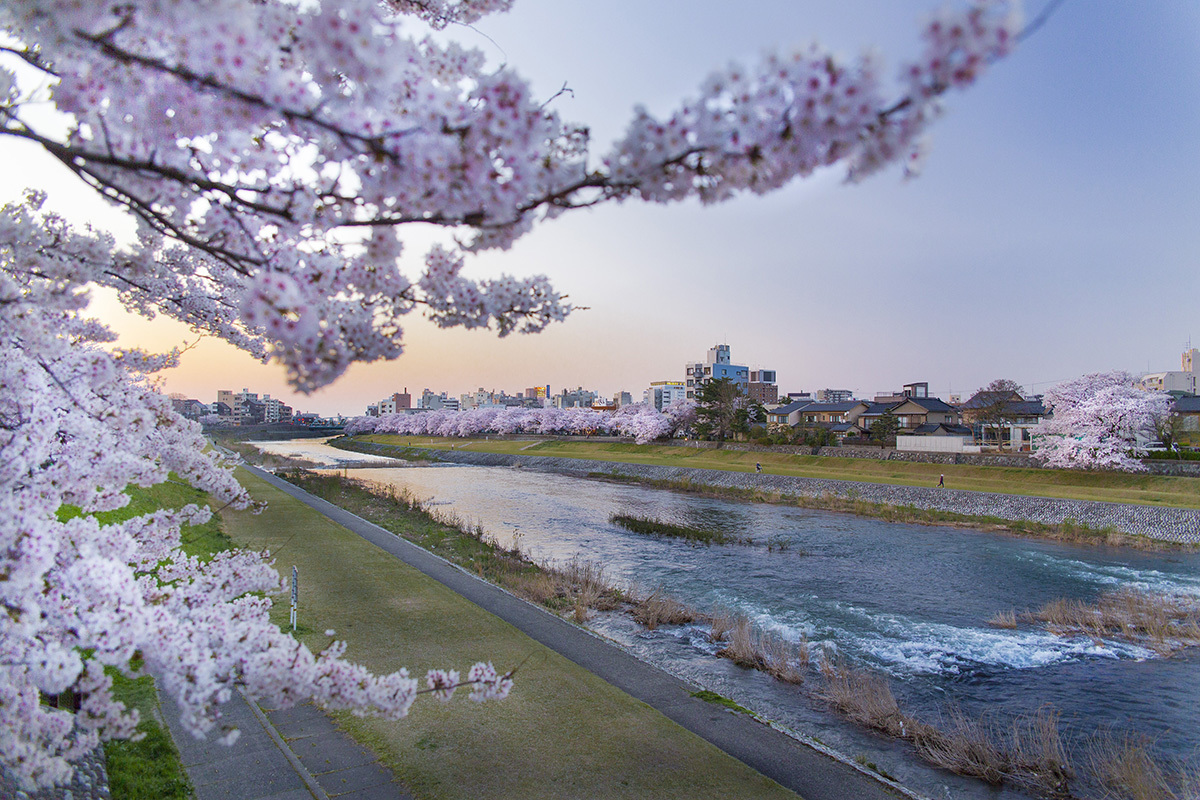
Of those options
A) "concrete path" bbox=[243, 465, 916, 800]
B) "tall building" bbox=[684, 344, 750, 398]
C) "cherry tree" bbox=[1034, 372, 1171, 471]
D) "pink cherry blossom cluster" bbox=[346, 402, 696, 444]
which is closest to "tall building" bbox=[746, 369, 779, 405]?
"tall building" bbox=[684, 344, 750, 398]

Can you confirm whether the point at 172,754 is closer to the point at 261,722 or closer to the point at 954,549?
the point at 261,722

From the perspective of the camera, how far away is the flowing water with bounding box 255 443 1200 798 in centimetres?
1021

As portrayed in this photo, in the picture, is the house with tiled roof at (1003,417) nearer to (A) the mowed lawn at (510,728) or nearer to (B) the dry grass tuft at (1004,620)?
(B) the dry grass tuft at (1004,620)

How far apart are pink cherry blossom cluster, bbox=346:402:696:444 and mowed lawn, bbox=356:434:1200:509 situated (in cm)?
1226

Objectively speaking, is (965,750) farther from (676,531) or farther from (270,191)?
(676,531)

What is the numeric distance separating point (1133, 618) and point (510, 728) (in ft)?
52.8

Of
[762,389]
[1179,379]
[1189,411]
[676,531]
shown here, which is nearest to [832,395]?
[762,389]

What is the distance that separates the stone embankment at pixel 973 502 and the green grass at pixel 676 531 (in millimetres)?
11736

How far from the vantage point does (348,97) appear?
2.73 metres

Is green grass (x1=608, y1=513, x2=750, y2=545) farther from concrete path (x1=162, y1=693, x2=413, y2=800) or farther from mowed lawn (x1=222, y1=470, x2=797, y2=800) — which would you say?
concrete path (x1=162, y1=693, x2=413, y2=800)

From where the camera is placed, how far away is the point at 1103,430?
112ft

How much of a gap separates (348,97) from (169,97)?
77 cm

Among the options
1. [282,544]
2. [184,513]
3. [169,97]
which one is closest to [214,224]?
[169,97]

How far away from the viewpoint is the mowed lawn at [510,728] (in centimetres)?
637
